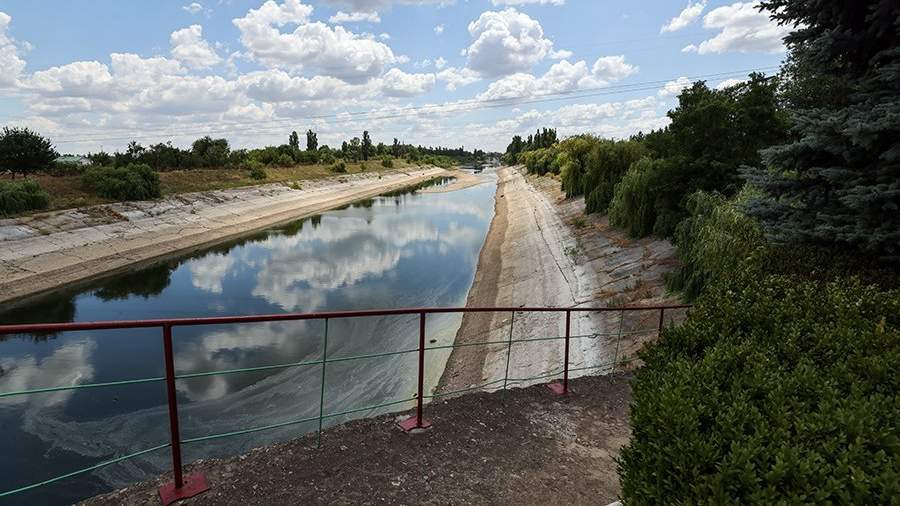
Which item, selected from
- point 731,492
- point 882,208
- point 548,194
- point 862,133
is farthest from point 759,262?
point 548,194

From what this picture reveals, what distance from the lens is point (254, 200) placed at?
43.8 meters

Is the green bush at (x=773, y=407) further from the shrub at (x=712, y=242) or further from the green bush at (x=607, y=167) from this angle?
the green bush at (x=607, y=167)

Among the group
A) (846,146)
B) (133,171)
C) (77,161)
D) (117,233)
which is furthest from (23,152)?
(846,146)

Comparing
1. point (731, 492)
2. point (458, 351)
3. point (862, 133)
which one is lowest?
point (458, 351)

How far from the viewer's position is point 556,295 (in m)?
17.0

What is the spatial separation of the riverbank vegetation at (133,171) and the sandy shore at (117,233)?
5.31 ft

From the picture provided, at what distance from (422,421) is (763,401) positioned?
11.0 feet

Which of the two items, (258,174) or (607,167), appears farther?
(258,174)

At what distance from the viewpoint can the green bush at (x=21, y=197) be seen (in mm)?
24953

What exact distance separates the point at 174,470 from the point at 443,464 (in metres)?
2.20

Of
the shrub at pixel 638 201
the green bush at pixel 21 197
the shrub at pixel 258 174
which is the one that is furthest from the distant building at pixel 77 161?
the shrub at pixel 638 201

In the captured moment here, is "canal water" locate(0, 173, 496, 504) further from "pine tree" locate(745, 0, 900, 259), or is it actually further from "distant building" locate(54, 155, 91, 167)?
"distant building" locate(54, 155, 91, 167)

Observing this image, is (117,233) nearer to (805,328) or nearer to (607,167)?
(607,167)

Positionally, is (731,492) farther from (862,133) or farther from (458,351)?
(458,351)
